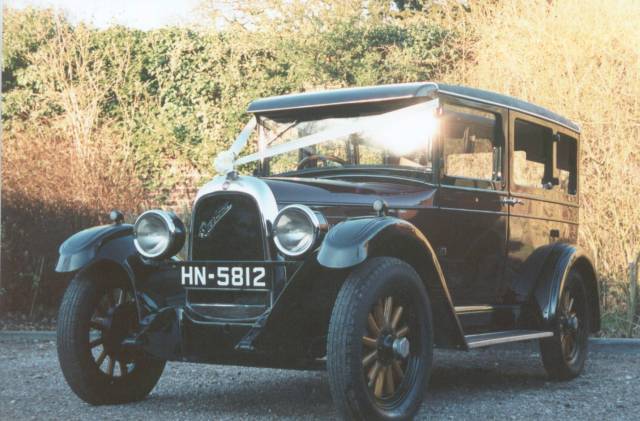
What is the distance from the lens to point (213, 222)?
192 inches

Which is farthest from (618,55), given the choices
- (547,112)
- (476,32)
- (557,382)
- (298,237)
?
(298,237)

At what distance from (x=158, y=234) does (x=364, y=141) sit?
139 cm

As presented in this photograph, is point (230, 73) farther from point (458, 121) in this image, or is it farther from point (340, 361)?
point (340, 361)

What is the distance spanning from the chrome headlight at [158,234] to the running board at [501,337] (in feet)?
5.53

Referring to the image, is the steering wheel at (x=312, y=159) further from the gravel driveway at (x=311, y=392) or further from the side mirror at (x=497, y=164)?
the gravel driveway at (x=311, y=392)

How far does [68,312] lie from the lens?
200 inches

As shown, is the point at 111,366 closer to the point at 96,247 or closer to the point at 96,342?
the point at 96,342

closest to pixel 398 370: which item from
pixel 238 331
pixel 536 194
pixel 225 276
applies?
pixel 238 331

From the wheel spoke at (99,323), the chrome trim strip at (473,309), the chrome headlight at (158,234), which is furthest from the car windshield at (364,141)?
the wheel spoke at (99,323)

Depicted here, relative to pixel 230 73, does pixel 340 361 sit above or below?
below

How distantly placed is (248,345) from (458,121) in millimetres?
2103

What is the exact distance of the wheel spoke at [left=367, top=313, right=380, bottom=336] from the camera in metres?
4.41

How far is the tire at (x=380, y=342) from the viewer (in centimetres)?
418

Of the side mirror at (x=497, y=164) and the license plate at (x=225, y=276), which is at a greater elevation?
the side mirror at (x=497, y=164)
